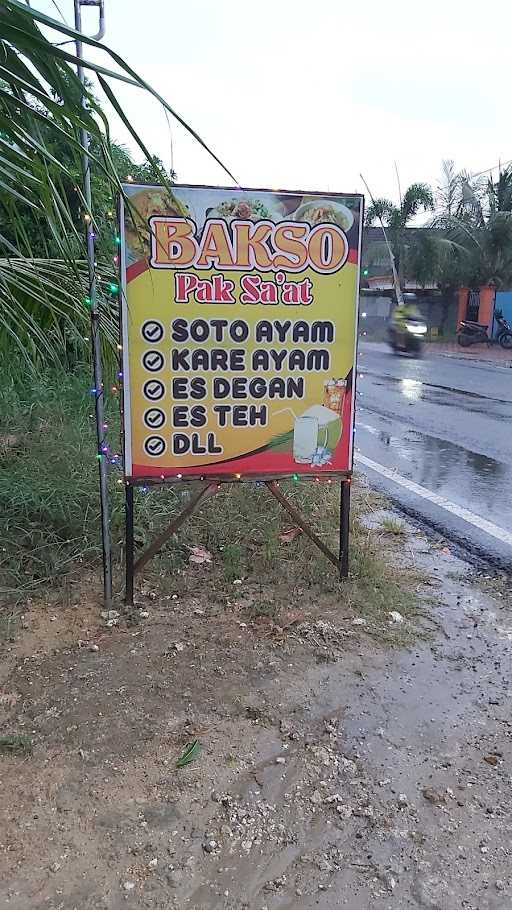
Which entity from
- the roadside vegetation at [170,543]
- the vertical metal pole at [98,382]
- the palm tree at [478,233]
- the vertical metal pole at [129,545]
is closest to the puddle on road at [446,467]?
the roadside vegetation at [170,543]

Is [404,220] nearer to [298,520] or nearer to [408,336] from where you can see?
[408,336]

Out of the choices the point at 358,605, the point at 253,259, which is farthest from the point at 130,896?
the point at 253,259

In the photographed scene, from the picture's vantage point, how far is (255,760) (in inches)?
93.6

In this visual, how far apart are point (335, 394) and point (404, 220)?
26837 mm

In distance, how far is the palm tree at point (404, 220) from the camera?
27.5 metres

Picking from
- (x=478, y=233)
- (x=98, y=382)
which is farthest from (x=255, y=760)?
(x=478, y=233)

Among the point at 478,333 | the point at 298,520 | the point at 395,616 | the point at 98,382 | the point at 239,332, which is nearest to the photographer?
the point at 98,382

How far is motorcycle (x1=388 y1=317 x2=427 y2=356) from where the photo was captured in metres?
24.5

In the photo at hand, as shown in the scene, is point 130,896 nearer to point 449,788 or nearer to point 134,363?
point 449,788

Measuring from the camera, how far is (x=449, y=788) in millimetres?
2258

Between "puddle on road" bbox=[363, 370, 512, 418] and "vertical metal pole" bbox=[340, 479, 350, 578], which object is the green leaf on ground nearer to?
"vertical metal pole" bbox=[340, 479, 350, 578]

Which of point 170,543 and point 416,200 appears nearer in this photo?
point 170,543

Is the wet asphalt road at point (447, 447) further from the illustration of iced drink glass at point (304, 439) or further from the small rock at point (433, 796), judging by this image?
Result: the small rock at point (433, 796)

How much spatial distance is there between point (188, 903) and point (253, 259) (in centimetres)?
256
